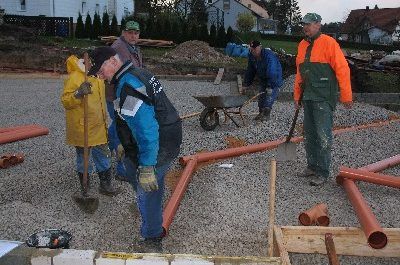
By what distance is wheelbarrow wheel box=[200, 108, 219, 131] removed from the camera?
9406 millimetres

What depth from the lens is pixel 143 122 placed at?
365cm

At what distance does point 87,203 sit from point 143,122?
6.96 feet

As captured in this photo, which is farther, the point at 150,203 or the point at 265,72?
the point at 265,72

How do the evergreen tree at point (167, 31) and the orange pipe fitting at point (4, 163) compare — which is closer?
the orange pipe fitting at point (4, 163)

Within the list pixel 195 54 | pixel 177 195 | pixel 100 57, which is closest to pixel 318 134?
pixel 177 195

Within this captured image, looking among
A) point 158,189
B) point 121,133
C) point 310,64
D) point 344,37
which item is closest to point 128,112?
point 121,133

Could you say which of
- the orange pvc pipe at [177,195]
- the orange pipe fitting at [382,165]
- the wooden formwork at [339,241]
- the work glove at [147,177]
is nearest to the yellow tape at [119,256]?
the work glove at [147,177]

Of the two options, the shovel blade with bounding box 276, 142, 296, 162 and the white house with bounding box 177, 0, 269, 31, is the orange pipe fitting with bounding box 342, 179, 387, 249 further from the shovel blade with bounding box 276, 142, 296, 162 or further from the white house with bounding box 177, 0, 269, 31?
the white house with bounding box 177, 0, 269, 31

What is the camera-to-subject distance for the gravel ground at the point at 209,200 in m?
4.84

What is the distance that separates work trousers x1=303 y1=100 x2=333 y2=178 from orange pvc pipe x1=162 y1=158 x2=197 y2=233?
1598 mm

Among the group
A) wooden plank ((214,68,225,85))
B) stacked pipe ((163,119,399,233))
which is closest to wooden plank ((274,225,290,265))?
stacked pipe ((163,119,399,233))

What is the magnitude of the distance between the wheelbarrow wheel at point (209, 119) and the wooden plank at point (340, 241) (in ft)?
17.2

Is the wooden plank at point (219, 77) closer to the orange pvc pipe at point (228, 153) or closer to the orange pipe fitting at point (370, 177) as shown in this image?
the orange pvc pipe at point (228, 153)

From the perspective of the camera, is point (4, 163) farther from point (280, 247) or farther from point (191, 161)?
point (280, 247)
